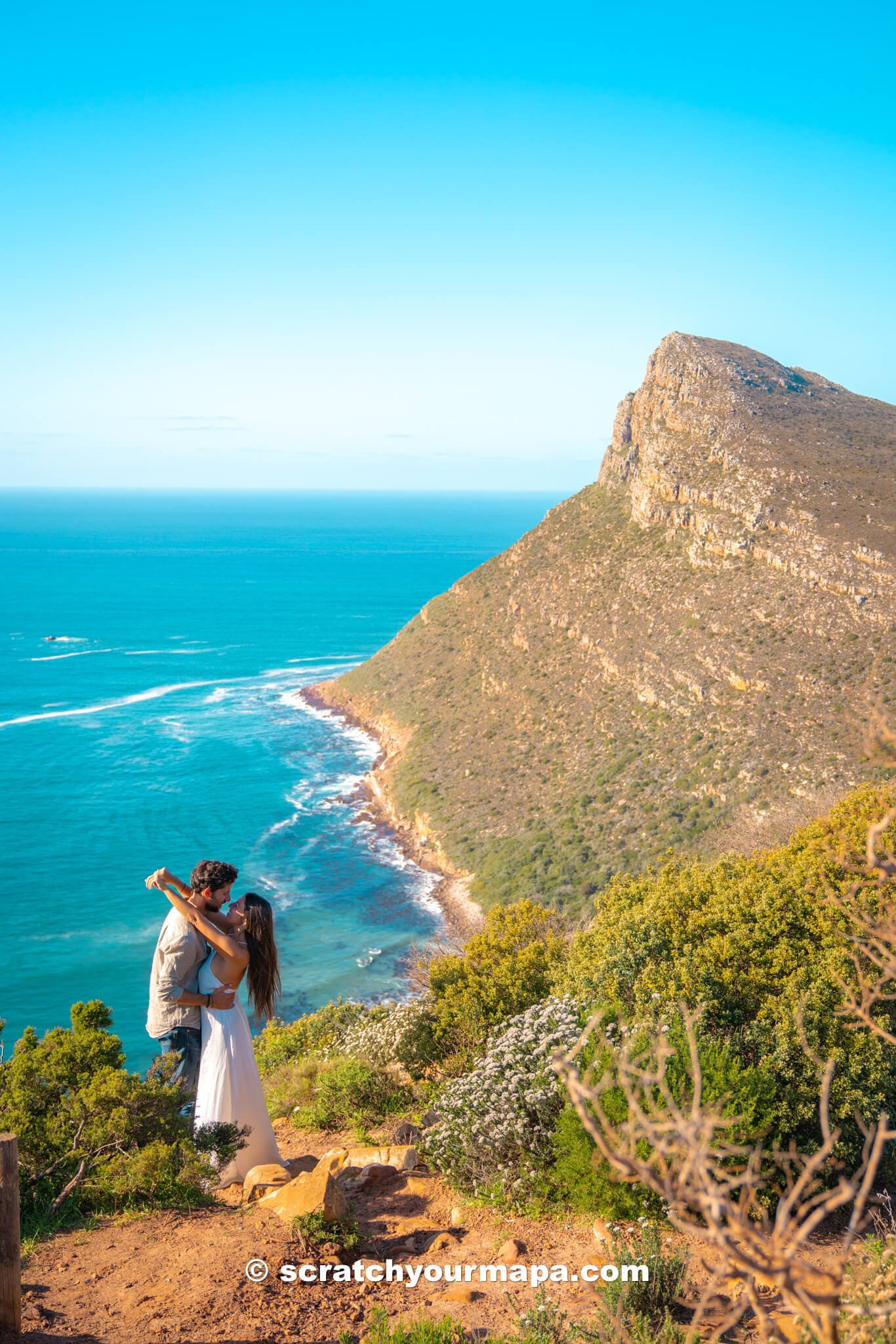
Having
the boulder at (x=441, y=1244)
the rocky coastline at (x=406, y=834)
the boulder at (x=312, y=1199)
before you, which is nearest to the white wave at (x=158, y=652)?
the rocky coastline at (x=406, y=834)

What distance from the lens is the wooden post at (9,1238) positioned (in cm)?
491

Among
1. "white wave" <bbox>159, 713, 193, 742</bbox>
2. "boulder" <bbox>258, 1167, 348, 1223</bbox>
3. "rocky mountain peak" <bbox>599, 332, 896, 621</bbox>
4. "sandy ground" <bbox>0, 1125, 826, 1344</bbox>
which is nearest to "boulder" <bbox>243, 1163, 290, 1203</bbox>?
"sandy ground" <bbox>0, 1125, 826, 1344</bbox>

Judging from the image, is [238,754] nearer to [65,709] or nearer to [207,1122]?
[65,709]

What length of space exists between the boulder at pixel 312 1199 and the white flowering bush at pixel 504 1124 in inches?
76.0

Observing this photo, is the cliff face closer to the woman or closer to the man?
the woman

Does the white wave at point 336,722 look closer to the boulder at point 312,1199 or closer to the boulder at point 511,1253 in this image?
the boulder at point 511,1253

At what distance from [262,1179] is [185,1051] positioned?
1297 millimetres

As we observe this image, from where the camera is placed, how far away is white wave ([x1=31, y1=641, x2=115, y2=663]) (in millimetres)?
89688

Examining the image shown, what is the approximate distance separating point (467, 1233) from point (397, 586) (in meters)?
148

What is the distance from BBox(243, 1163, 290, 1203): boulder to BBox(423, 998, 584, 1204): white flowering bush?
1.59 m

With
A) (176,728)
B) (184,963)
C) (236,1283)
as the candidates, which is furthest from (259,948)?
(176,728)

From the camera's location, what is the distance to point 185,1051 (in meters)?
7.95

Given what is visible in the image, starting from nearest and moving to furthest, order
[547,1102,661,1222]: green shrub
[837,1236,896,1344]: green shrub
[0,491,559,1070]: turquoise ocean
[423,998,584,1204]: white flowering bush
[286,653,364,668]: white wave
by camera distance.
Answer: [837,1236,896,1344]: green shrub, [547,1102,661,1222]: green shrub, [423,998,584,1204]: white flowering bush, [0,491,559,1070]: turquoise ocean, [286,653,364,668]: white wave

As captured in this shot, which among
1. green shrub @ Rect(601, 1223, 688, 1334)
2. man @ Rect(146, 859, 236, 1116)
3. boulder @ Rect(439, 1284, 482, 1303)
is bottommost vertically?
boulder @ Rect(439, 1284, 482, 1303)
